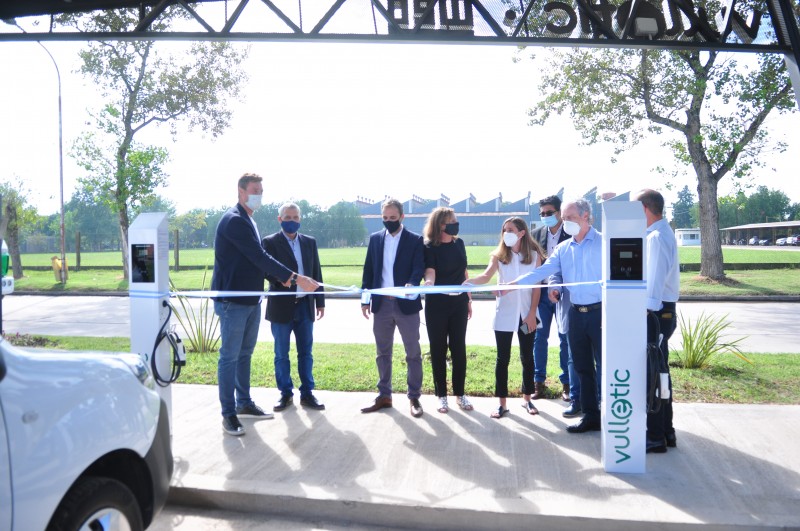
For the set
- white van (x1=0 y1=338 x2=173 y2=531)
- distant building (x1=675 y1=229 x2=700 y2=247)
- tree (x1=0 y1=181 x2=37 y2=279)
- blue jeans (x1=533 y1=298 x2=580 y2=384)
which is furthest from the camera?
distant building (x1=675 y1=229 x2=700 y2=247)

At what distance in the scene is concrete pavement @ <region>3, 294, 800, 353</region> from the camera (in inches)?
456

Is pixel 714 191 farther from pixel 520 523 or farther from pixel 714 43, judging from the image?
pixel 520 523

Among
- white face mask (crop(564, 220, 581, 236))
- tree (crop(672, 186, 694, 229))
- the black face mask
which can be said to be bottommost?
white face mask (crop(564, 220, 581, 236))

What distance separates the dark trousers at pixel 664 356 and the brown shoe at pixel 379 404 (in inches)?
98.1

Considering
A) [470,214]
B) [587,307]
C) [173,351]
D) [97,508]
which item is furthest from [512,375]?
[470,214]

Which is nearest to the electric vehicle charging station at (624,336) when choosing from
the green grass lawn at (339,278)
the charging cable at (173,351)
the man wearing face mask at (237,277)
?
the man wearing face mask at (237,277)

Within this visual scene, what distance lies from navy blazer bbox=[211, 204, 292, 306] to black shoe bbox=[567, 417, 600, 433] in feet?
9.48

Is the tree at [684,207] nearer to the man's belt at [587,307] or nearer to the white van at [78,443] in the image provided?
the man's belt at [587,307]

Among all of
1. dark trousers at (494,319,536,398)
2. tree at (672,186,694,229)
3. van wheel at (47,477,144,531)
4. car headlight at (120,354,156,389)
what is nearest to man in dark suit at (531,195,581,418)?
dark trousers at (494,319,536,398)

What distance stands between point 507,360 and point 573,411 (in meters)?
0.81

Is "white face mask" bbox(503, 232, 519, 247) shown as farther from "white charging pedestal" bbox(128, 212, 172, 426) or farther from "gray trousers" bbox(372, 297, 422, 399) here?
"white charging pedestal" bbox(128, 212, 172, 426)

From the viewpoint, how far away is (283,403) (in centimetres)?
625

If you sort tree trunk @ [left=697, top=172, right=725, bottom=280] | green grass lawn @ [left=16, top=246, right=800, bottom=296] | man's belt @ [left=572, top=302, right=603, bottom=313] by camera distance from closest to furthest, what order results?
man's belt @ [left=572, top=302, right=603, bottom=313]
green grass lawn @ [left=16, top=246, right=800, bottom=296]
tree trunk @ [left=697, top=172, right=725, bottom=280]

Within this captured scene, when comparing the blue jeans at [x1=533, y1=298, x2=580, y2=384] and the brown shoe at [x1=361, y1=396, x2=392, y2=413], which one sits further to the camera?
the blue jeans at [x1=533, y1=298, x2=580, y2=384]
